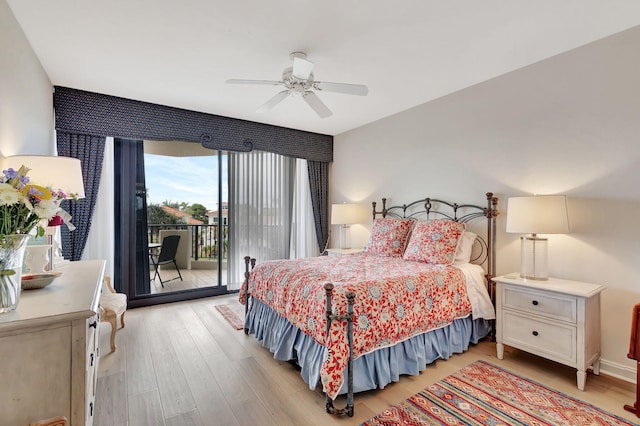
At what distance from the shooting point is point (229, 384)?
231 cm

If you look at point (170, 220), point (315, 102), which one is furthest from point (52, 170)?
point (170, 220)

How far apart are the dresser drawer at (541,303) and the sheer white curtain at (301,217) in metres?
3.27

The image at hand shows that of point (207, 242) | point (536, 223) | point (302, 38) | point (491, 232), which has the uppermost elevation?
point (302, 38)

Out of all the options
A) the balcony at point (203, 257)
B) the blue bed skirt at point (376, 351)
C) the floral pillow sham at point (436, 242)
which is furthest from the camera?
the balcony at point (203, 257)

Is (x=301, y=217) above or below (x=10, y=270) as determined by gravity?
above

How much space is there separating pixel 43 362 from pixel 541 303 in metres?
3.07

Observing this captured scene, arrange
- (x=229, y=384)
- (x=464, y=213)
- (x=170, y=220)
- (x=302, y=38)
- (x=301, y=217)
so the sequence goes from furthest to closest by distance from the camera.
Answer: (x=301, y=217) → (x=170, y=220) → (x=464, y=213) → (x=302, y=38) → (x=229, y=384)

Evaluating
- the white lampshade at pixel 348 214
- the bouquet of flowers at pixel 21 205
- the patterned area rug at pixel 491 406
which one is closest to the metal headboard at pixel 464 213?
the white lampshade at pixel 348 214

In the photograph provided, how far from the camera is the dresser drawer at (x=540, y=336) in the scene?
228cm

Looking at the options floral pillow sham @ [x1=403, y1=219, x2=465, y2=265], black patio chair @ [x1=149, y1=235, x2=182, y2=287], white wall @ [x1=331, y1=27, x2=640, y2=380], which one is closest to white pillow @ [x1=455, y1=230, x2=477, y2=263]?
floral pillow sham @ [x1=403, y1=219, x2=465, y2=265]

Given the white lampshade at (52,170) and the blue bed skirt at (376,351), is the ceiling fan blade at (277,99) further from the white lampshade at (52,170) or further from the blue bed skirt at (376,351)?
the blue bed skirt at (376,351)

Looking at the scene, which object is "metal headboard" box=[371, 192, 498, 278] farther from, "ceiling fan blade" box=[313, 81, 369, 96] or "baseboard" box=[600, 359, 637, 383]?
"ceiling fan blade" box=[313, 81, 369, 96]

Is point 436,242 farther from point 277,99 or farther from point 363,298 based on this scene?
point 277,99

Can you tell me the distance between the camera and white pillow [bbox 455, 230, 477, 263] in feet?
10.5
